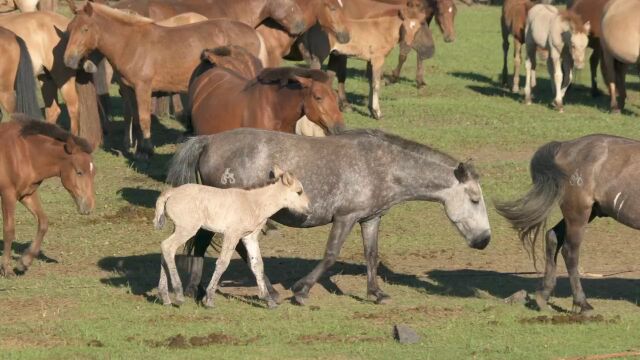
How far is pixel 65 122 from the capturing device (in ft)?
76.3

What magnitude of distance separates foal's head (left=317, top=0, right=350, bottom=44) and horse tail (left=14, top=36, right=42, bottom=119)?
199 inches

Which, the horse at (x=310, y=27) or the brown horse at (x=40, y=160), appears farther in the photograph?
the horse at (x=310, y=27)

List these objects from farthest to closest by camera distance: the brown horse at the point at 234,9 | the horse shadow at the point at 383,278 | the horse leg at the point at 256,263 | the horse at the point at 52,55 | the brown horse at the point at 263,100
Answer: the brown horse at the point at 234,9 < the horse at the point at 52,55 < the brown horse at the point at 263,100 < the horse shadow at the point at 383,278 < the horse leg at the point at 256,263

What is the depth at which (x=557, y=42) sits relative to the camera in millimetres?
25047

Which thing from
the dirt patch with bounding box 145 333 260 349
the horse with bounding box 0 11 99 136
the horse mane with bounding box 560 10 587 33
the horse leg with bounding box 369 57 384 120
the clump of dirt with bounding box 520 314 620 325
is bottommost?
the horse leg with bounding box 369 57 384 120

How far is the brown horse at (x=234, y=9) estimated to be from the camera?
68.9 ft

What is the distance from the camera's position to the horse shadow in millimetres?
13422

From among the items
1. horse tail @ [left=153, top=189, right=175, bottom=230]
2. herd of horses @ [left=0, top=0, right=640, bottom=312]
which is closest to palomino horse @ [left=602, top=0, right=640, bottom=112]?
herd of horses @ [left=0, top=0, right=640, bottom=312]

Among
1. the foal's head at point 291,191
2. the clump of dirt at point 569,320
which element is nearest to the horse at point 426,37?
the foal's head at point 291,191

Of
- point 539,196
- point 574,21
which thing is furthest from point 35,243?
point 574,21

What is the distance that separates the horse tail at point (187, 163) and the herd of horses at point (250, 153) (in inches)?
0.5

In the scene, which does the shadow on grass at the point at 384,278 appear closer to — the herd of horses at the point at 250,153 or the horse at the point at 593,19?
the herd of horses at the point at 250,153

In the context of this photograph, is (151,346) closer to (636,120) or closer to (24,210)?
(24,210)

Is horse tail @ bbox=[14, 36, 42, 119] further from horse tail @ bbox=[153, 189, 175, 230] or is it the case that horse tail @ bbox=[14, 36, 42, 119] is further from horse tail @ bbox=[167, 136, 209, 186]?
horse tail @ bbox=[153, 189, 175, 230]
